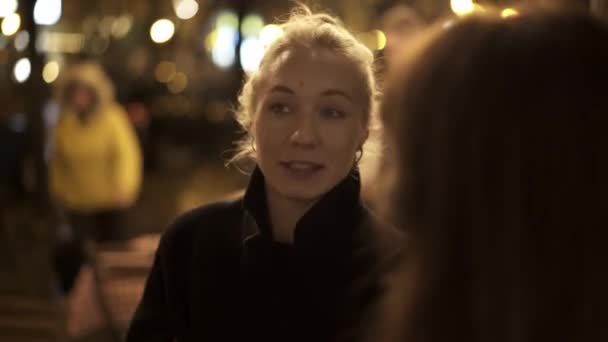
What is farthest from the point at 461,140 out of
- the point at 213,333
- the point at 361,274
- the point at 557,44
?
the point at 213,333

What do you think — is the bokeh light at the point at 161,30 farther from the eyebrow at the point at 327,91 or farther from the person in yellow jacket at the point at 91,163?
the eyebrow at the point at 327,91

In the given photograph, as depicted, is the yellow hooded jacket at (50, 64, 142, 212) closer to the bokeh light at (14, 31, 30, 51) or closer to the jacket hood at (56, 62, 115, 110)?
the jacket hood at (56, 62, 115, 110)

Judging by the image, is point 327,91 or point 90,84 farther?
point 90,84

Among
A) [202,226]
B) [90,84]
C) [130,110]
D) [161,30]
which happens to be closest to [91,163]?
[90,84]

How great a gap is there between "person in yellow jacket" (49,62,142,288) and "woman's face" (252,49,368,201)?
18.1ft

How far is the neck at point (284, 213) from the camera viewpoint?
79.4 inches

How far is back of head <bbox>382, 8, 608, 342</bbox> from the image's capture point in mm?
1188

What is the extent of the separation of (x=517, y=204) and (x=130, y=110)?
49.0 feet

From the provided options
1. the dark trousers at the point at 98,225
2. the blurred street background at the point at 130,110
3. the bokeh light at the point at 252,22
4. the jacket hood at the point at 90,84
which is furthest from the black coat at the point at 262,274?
the bokeh light at the point at 252,22

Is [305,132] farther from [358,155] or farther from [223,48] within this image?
[223,48]

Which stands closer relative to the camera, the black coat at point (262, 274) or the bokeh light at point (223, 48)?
the black coat at point (262, 274)

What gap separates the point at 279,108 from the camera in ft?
6.62

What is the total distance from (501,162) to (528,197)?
5cm

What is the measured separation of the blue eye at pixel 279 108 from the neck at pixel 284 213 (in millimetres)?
145
